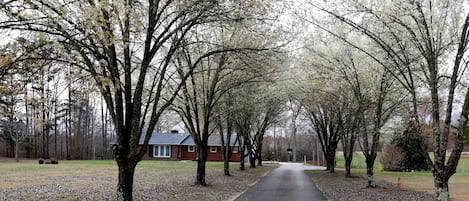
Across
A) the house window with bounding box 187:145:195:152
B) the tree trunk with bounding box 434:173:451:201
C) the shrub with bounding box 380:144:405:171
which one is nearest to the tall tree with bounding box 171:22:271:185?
the tree trunk with bounding box 434:173:451:201

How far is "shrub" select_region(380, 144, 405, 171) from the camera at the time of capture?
137 feet

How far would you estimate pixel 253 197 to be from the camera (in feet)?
50.8

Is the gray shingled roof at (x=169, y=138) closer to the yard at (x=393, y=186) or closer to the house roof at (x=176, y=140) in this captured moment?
the house roof at (x=176, y=140)

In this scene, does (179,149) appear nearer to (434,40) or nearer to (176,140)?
(176,140)

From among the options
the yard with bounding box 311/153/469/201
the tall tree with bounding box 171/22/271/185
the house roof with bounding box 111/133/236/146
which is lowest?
the yard with bounding box 311/153/469/201

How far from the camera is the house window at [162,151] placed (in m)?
61.9

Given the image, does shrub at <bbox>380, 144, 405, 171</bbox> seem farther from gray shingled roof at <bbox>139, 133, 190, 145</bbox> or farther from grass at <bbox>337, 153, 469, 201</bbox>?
gray shingled roof at <bbox>139, 133, 190, 145</bbox>

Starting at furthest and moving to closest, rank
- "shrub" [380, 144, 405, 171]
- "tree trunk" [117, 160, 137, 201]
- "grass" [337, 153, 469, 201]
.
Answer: "shrub" [380, 144, 405, 171]
"grass" [337, 153, 469, 201]
"tree trunk" [117, 160, 137, 201]

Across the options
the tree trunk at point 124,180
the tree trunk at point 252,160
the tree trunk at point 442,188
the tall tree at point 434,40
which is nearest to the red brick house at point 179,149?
the tree trunk at point 252,160

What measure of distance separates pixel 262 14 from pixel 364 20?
3.95m

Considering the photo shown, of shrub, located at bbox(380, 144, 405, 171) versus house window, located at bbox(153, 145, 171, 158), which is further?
house window, located at bbox(153, 145, 171, 158)

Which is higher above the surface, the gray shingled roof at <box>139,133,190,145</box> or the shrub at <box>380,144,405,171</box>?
the gray shingled roof at <box>139,133,190,145</box>

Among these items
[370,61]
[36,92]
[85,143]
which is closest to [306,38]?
[370,61]

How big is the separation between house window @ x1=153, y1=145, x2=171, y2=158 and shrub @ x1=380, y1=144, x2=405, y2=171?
30.7 meters
